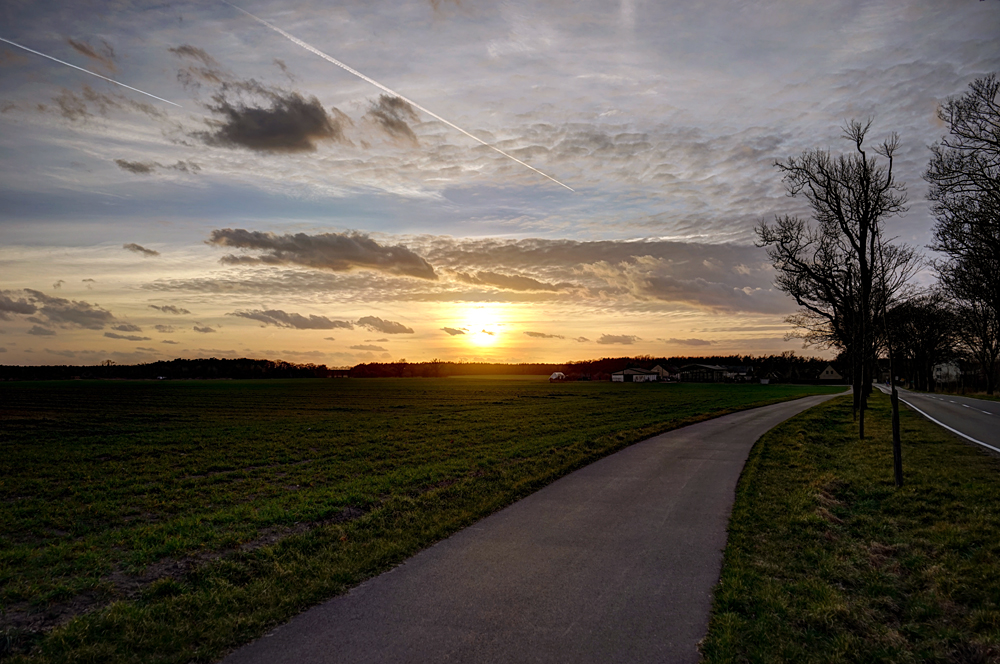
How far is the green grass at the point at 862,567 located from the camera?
192 inches

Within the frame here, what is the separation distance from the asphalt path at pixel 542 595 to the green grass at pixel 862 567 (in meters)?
0.40

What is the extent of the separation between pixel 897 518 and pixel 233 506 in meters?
11.4

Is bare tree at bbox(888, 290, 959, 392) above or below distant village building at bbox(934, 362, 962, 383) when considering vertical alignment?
above

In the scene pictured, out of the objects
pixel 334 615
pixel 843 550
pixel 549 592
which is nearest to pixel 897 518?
pixel 843 550

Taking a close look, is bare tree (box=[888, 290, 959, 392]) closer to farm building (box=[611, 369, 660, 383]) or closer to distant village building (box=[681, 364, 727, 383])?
distant village building (box=[681, 364, 727, 383])

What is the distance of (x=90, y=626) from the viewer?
5152 mm

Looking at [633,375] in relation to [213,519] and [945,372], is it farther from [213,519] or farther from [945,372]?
[213,519]

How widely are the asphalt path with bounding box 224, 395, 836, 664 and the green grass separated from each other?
397mm

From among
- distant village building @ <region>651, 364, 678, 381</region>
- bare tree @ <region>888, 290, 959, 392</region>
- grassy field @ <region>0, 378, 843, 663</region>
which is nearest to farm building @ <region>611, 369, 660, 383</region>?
distant village building @ <region>651, 364, 678, 381</region>

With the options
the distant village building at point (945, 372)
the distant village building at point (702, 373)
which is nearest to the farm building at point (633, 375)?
the distant village building at point (702, 373)

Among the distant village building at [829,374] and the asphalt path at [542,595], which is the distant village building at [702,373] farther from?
the asphalt path at [542,595]

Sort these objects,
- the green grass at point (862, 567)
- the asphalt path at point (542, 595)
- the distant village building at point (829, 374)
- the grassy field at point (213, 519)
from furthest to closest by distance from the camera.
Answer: the distant village building at point (829, 374), the grassy field at point (213, 519), the green grass at point (862, 567), the asphalt path at point (542, 595)

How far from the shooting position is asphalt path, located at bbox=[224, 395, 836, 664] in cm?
468

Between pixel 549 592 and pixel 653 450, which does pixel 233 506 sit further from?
pixel 653 450
